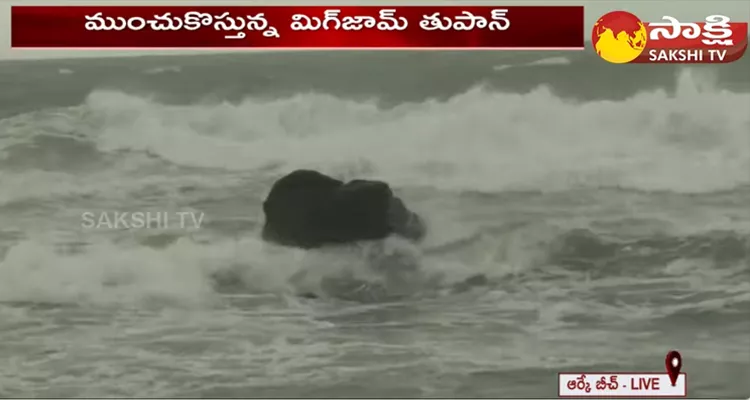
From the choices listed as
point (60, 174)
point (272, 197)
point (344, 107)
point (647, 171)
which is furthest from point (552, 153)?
point (60, 174)

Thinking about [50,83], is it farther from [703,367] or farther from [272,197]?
[703,367]

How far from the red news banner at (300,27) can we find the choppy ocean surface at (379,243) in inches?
0.9

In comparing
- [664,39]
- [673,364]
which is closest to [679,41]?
[664,39]

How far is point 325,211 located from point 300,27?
27 centimetres

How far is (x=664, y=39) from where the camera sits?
40.4 inches

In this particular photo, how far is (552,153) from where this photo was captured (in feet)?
3.38

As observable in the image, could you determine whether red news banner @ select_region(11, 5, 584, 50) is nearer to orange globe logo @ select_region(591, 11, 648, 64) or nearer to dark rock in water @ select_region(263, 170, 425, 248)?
orange globe logo @ select_region(591, 11, 648, 64)

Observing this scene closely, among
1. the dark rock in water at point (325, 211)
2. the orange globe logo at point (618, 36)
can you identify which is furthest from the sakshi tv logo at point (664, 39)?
the dark rock in water at point (325, 211)

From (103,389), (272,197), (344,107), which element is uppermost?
(344,107)

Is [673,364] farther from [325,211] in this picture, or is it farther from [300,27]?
[300,27]

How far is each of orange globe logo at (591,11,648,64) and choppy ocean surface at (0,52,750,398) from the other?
1.0 inches

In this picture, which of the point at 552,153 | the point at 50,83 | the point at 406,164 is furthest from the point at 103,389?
the point at 552,153

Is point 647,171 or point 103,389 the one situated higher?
point 647,171

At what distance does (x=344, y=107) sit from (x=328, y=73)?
54 millimetres
